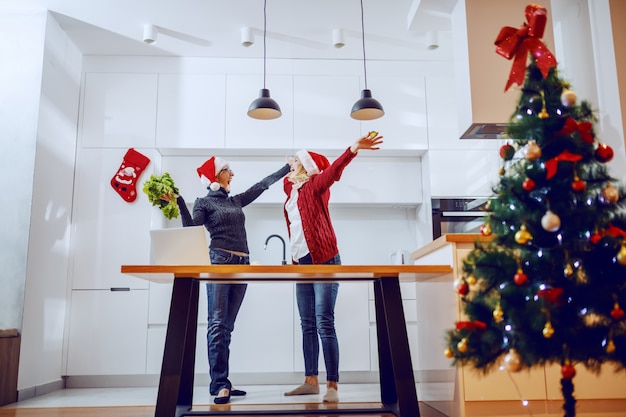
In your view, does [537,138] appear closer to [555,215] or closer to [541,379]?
[555,215]

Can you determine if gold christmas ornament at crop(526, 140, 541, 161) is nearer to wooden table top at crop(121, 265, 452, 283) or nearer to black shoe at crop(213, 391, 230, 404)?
wooden table top at crop(121, 265, 452, 283)

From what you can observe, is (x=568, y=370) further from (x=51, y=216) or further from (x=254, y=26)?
(x=51, y=216)

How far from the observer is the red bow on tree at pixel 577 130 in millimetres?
1532

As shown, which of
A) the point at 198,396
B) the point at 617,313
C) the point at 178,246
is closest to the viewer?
the point at 617,313

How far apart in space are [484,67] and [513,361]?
2063 millimetres

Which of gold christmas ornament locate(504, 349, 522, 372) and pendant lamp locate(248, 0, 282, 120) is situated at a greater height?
pendant lamp locate(248, 0, 282, 120)

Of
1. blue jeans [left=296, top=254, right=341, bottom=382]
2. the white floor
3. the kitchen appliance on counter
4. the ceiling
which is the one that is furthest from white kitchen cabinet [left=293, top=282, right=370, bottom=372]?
the ceiling

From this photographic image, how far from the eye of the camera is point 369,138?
2.54m

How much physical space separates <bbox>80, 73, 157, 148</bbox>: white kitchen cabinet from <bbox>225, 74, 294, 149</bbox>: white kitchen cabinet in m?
0.60

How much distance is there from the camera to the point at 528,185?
1.52m

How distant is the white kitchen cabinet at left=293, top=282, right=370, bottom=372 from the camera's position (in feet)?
13.8

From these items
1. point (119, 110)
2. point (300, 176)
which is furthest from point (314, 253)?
point (119, 110)

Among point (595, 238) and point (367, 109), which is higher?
point (367, 109)

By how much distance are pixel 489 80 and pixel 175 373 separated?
2214 millimetres
